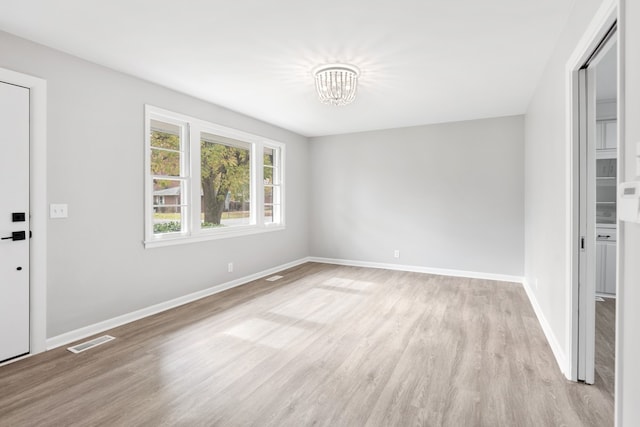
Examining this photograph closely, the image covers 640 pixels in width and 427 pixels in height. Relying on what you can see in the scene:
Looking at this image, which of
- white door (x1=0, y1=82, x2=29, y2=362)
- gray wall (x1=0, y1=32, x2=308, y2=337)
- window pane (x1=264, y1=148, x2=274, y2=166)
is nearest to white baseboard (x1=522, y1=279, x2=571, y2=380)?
gray wall (x1=0, y1=32, x2=308, y2=337)

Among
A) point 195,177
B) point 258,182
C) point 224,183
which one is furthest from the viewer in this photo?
point 258,182

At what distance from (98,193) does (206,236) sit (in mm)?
1447

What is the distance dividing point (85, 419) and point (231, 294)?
101 inches

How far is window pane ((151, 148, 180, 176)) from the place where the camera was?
12.7 ft

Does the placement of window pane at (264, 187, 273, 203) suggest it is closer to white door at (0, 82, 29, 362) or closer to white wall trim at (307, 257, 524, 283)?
white wall trim at (307, 257, 524, 283)

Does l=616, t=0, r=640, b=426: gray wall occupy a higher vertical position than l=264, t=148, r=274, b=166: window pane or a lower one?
lower

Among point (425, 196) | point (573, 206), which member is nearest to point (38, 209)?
point (573, 206)

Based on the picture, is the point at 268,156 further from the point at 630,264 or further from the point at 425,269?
the point at 630,264

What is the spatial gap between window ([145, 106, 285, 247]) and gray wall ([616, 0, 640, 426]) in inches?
156

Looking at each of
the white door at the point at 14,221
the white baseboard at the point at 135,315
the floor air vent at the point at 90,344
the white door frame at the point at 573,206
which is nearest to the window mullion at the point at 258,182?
the white baseboard at the point at 135,315

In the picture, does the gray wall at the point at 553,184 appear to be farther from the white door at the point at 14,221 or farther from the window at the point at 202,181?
the white door at the point at 14,221

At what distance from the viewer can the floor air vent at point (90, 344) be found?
2.84 meters

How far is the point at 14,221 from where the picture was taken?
2.64 m

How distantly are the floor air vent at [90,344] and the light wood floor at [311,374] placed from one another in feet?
0.25
